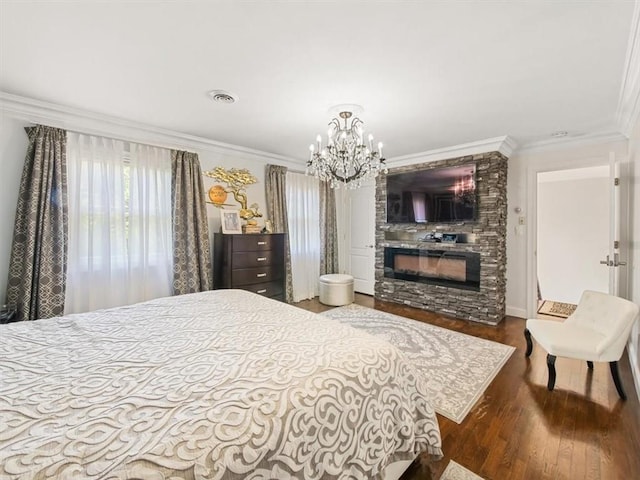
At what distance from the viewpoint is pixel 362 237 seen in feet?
18.1

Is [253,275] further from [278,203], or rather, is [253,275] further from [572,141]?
[572,141]

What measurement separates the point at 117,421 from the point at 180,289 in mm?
2878

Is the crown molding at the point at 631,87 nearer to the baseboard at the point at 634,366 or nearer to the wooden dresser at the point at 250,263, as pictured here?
the baseboard at the point at 634,366

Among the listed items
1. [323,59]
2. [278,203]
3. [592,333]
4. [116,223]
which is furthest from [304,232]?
[592,333]

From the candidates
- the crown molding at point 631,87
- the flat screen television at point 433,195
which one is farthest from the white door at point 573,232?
the crown molding at point 631,87

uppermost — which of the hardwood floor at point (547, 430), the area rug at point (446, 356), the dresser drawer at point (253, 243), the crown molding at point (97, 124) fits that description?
the crown molding at point (97, 124)

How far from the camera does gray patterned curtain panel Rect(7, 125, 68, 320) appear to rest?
2594 mm

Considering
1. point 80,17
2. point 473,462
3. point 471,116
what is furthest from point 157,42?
point 473,462

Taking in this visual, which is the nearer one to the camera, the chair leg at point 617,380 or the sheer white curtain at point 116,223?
the chair leg at point 617,380

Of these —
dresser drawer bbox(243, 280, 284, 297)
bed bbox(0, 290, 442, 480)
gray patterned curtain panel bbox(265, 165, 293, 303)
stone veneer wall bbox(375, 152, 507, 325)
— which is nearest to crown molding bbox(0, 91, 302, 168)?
gray patterned curtain panel bbox(265, 165, 293, 303)

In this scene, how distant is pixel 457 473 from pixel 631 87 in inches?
123

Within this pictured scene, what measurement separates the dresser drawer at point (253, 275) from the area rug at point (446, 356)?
3.45ft

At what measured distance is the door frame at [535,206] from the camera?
3.18 metres

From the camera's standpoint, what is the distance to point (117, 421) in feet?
2.73
